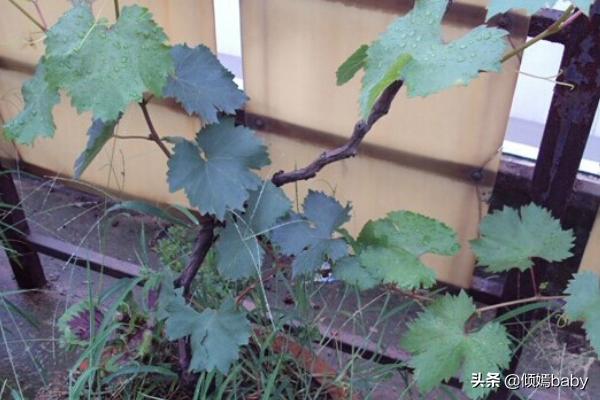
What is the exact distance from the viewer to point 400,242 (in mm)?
1073

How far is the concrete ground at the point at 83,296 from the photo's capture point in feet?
5.47

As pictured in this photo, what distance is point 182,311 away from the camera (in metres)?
1.07

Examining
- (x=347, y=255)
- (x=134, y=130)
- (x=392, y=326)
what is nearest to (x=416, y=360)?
(x=347, y=255)

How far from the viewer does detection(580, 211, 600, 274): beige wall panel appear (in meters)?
1.51

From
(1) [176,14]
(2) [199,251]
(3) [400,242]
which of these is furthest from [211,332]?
(1) [176,14]

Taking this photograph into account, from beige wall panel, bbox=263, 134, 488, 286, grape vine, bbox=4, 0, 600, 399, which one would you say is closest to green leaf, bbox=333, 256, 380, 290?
grape vine, bbox=4, 0, 600, 399

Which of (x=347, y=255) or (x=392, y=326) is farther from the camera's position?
(x=392, y=326)

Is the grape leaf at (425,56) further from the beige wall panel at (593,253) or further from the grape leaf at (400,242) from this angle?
the beige wall panel at (593,253)

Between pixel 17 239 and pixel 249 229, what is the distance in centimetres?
93

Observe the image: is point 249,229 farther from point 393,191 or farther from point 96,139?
point 393,191

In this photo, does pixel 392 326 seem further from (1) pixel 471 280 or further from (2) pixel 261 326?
(2) pixel 261 326

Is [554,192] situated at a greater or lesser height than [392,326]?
greater

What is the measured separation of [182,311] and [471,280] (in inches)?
33.6

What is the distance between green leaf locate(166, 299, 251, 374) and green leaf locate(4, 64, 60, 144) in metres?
0.33
